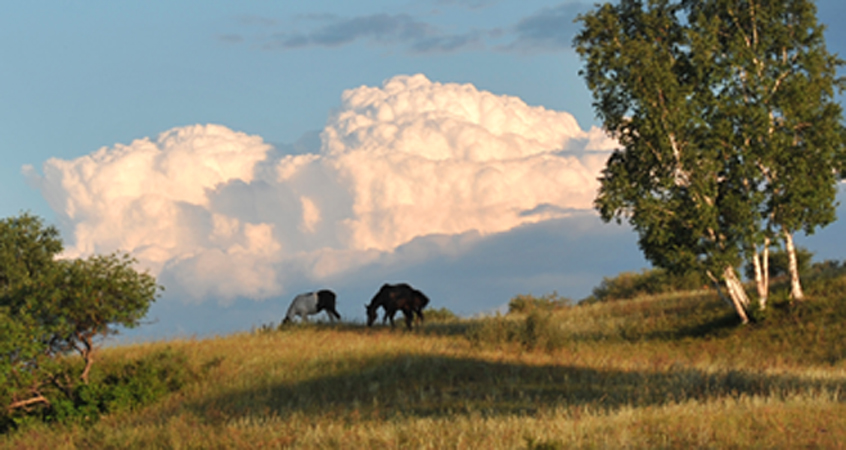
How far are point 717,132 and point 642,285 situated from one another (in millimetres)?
29829

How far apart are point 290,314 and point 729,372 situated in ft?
63.4

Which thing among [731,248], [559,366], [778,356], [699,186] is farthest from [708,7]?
[559,366]

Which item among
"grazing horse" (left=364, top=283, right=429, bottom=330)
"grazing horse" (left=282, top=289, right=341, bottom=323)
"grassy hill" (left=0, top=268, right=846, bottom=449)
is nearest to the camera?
"grassy hill" (left=0, top=268, right=846, bottom=449)

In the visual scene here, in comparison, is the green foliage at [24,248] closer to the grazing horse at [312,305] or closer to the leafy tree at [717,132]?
the grazing horse at [312,305]

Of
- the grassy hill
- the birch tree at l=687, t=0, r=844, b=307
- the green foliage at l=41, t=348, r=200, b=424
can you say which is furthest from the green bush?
the birch tree at l=687, t=0, r=844, b=307

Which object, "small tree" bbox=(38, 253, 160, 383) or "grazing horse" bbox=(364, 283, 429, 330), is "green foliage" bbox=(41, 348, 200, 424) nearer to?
"small tree" bbox=(38, 253, 160, 383)

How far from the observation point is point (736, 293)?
30906 mm

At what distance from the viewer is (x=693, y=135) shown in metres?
30.8

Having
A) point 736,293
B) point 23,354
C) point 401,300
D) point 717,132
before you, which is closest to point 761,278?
point 736,293

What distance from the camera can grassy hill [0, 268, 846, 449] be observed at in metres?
11.5

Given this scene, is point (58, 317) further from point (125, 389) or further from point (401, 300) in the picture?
point (401, 300)

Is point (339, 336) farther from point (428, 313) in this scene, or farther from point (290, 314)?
point (428, 313)

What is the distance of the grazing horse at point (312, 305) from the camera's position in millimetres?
32406

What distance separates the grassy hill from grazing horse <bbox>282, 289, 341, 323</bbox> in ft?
8.55
